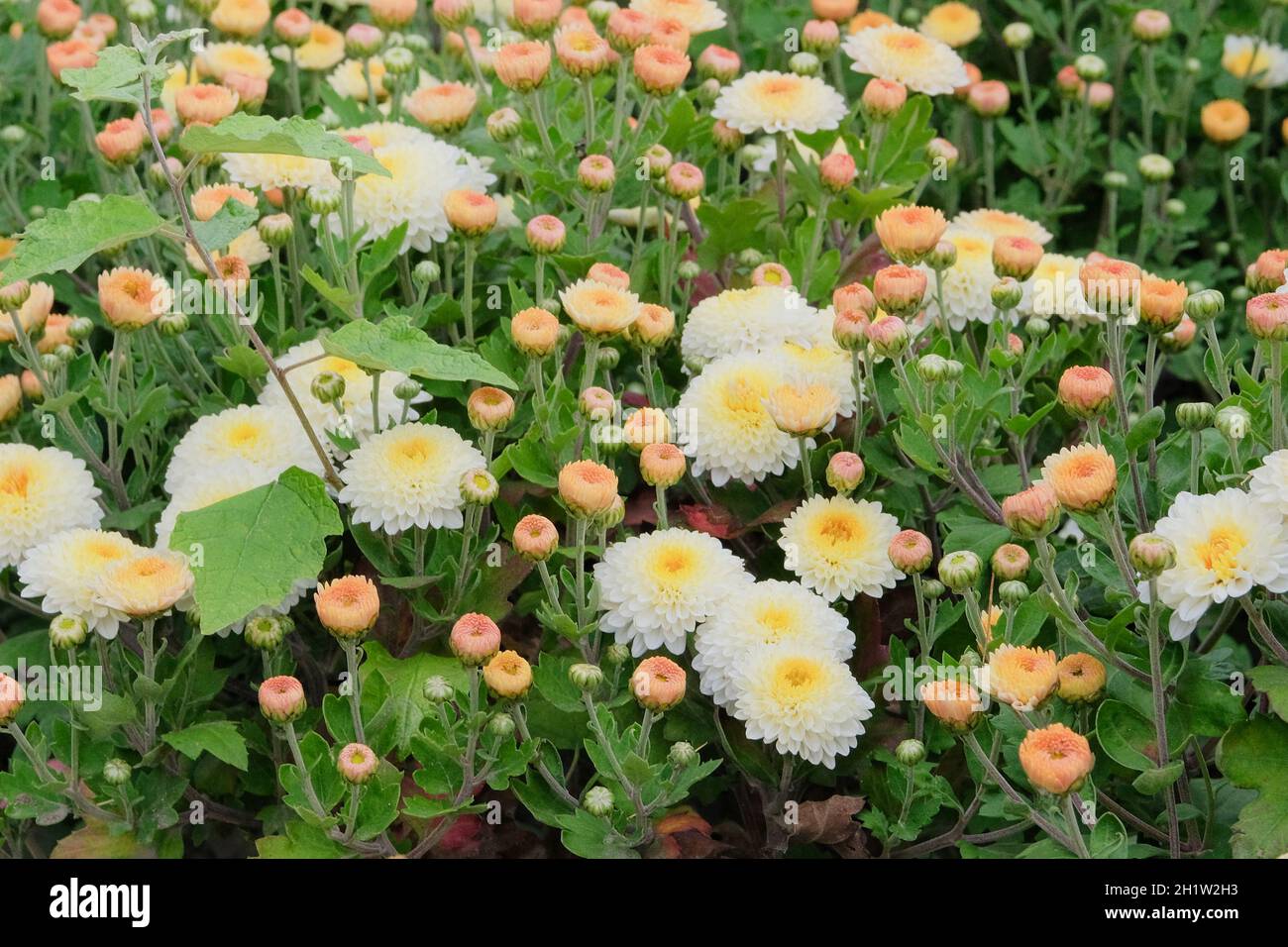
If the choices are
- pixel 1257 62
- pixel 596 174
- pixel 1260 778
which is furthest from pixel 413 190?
pixel 1257 62

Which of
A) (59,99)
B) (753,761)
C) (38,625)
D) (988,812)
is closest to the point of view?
(988,812)

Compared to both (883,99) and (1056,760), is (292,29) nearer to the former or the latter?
(883,99)

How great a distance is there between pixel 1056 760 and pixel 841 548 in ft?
1.43

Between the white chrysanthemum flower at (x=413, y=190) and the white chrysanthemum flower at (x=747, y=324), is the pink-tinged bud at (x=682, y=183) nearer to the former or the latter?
the white chrysanthemum flower at (x=747, y=324)

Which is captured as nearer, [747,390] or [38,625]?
[747,390]

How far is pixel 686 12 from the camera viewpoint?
227 centimetres

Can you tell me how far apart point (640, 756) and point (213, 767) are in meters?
0.62

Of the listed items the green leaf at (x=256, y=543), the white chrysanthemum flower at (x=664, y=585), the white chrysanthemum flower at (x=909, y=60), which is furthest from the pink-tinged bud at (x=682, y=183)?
the green leaf at (x=256, y=543)

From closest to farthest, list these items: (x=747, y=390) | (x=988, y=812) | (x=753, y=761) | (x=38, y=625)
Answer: (x=988, y=812) < (x=753, y=761) < (x=747, y=390) < (x=38, y=625)

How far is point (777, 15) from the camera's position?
2855 mm

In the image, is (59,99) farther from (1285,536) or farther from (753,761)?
(1285,536)

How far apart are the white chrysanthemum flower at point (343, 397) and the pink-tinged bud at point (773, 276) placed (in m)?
0.49
